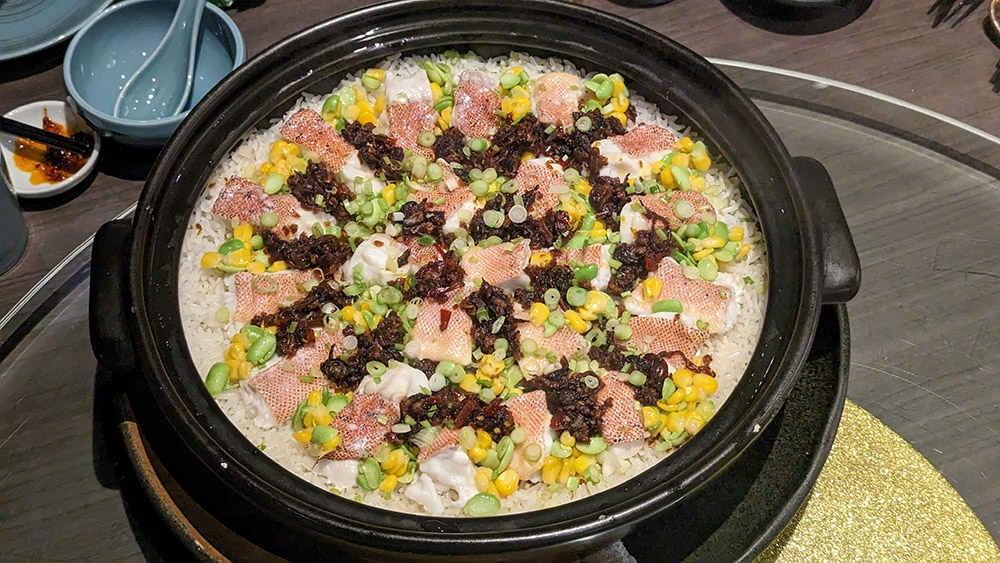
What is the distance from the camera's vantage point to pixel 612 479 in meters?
1.92

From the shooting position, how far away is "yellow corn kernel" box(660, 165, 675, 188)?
7.63ft

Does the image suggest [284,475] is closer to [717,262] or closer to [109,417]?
[109,417]

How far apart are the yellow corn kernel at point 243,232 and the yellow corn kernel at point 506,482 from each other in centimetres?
104

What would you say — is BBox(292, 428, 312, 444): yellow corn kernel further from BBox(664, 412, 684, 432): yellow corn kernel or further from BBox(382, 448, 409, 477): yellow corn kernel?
BBox(664, 412, 684, 432): yellow corn kernel

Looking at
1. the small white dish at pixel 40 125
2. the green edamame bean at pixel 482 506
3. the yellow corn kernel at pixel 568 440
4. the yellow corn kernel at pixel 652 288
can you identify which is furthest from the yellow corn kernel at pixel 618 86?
the small white dish at pixel 40 125

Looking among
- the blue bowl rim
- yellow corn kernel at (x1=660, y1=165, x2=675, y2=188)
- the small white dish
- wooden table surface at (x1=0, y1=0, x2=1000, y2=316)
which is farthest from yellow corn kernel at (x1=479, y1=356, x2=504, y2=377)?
the small white dish

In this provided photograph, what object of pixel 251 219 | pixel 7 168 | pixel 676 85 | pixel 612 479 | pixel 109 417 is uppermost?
pixel 676 85

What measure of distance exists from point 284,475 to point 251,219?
857 mm

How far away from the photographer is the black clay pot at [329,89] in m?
1.65

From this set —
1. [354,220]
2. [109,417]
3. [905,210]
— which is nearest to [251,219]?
[354,220]

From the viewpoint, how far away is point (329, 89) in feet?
8.23

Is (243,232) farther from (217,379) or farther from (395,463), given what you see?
(395,463)

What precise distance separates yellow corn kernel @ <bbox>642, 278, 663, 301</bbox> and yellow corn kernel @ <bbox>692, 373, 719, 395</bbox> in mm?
252

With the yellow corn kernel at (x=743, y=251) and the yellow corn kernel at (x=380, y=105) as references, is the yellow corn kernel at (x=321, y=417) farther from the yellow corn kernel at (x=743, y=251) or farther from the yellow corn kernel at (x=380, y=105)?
the yellow corn kernel at (x=743, y=251)
